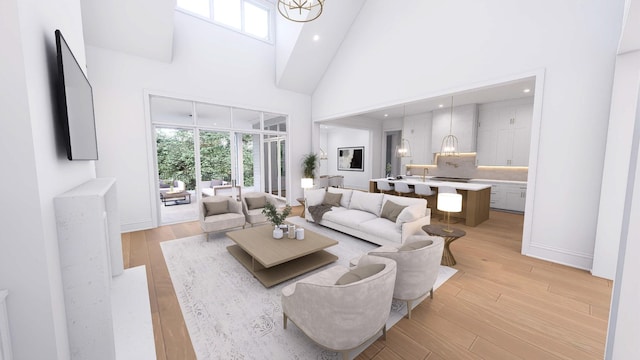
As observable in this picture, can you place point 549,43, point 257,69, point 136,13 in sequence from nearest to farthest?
point 549,43
point 136,13
point 257,69

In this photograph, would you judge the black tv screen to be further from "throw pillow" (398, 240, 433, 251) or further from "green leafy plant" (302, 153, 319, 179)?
"green leafy plant" (302, 153, 319, 179)

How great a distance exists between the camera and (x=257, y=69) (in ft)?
20.0

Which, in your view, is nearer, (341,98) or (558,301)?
(558,301)

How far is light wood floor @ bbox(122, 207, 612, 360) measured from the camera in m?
1.85

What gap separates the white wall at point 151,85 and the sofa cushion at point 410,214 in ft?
15.2

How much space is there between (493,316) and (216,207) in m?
Answer: 4.34

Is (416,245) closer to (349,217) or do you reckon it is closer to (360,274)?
(360,274)

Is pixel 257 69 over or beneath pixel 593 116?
over

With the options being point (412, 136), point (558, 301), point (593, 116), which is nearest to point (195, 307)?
point (558, 301)

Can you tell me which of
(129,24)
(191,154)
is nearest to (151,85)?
(129,24)

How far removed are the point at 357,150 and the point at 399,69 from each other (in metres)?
5.76

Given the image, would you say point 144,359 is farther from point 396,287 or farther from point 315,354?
point 396,287

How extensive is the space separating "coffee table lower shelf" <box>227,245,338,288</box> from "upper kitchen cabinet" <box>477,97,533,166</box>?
6.12 m

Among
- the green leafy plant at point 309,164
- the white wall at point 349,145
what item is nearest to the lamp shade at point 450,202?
the green leafy plant at point 309,164
